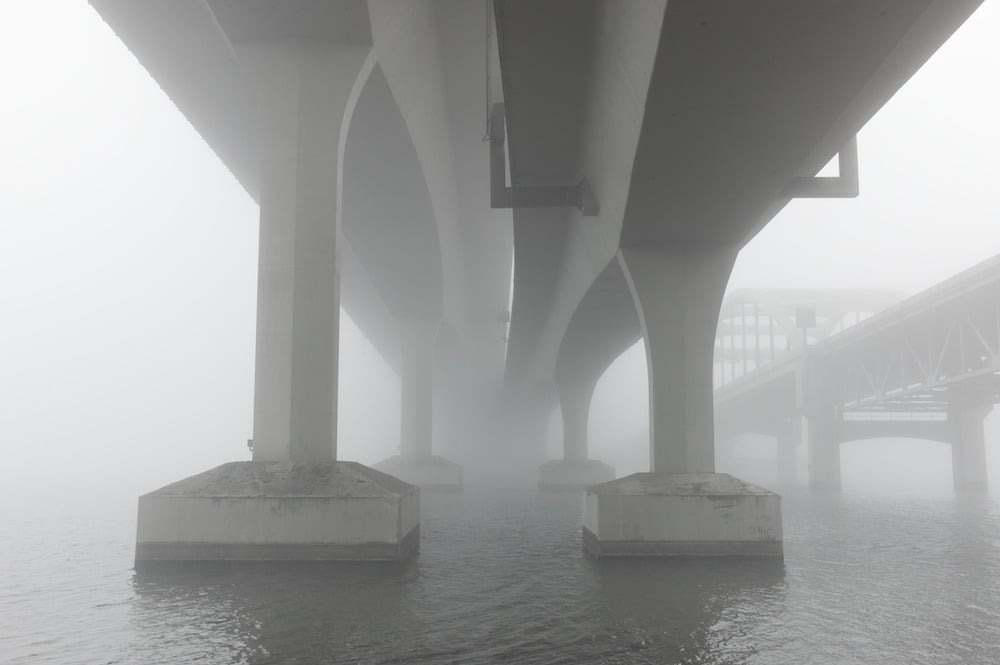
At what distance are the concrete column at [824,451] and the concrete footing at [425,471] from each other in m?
34.0

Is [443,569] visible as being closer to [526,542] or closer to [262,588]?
[262,588]

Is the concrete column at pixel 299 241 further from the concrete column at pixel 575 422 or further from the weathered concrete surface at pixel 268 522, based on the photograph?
the concrete column at pixel 575 422

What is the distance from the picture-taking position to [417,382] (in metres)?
46.6

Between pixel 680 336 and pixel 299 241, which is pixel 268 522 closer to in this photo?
pixel 299 241

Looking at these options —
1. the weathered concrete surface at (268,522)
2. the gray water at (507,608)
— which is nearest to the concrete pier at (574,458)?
the gray water at (507,608)

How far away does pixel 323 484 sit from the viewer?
664 inches

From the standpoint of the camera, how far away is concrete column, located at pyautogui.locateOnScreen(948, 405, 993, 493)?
69750 mm

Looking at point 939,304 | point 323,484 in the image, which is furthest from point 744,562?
point 939,304

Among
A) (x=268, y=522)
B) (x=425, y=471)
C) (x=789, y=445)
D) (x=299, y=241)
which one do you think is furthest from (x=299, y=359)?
(x=789, y=445)

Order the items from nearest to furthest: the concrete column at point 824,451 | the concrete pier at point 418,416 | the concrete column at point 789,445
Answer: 1. the concrete pier at point 418,416
2. the concrete column at point 824,451
3. the concrete column at point 789,445

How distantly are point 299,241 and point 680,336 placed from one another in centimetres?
930

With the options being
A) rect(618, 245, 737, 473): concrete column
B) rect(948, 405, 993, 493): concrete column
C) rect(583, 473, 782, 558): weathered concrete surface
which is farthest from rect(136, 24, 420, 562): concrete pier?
rect(948, 405, 993, 493): concrete column

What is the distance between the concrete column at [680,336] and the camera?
68.2 ft

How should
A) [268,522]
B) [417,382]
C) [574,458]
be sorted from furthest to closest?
[574,458] < [417,382] < [268,522]
